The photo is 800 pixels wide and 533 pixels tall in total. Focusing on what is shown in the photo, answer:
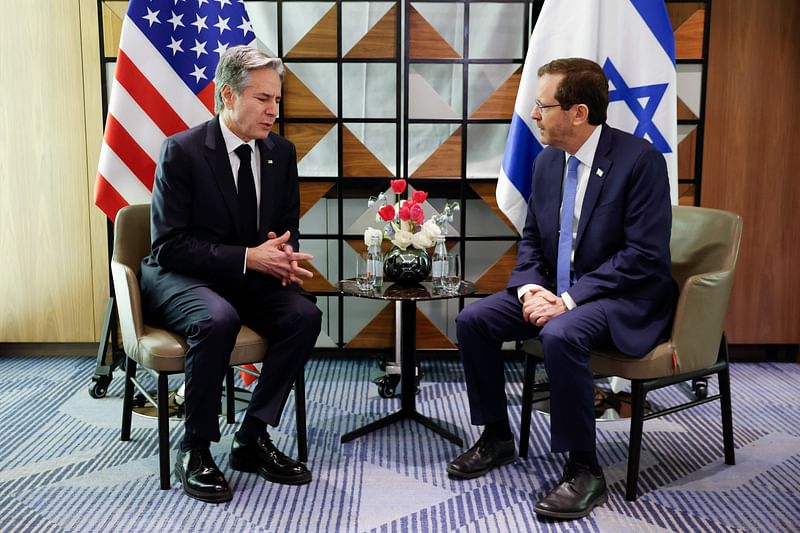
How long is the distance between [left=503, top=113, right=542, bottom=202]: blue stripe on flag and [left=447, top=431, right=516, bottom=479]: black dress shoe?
1360 mm

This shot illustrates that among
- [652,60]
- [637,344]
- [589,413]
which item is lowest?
[589,413]

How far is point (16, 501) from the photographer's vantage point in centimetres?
259

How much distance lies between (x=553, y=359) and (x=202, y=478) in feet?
4.13

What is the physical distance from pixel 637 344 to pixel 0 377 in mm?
3294

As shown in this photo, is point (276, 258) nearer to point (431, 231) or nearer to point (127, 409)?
point (431, 231)

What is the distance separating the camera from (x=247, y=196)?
2.92 m

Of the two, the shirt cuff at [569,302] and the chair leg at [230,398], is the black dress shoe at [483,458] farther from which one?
the chair leg at [230,398]

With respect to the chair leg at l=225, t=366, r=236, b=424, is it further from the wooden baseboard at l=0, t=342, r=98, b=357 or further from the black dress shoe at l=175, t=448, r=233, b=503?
the wooden baseboard at l=0, t=342, r=98, b=357

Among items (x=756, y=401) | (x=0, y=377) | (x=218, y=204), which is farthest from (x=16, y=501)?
(x=756, y=401)

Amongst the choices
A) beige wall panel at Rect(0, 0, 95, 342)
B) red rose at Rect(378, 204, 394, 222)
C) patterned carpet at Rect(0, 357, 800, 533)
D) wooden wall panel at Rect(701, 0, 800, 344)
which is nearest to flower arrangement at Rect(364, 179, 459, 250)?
red rose at Rect(378, 204, 394, 222)

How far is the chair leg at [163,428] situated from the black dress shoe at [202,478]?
0.05 meters

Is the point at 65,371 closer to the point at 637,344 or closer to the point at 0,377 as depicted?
the point at 0,377

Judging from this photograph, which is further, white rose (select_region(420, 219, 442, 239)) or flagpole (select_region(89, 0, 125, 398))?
flagpole (select_region(89, 0, 125, 398))

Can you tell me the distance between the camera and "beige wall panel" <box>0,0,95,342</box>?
13.8ft
